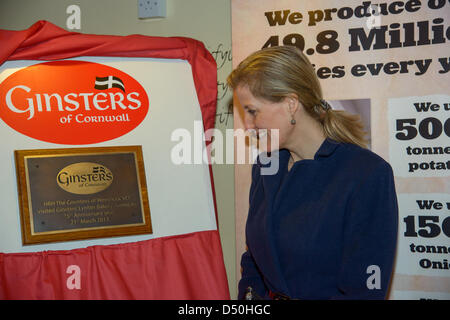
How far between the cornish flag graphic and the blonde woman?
42 centimetres

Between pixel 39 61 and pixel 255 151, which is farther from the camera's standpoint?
pixel 255 151

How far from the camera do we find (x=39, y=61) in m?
1.46

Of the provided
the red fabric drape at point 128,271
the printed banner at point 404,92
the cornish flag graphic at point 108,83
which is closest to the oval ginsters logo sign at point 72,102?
the cornish flag graphic at point 108,83

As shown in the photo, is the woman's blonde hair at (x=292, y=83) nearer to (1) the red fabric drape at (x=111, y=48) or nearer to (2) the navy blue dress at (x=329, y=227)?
(2) the navy blue dress at (x=329, y=227)

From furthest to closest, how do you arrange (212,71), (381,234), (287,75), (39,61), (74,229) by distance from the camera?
1. (212,71)
2. (39,61)
3. (74,229)
4. (287,75)
5. (381,234)

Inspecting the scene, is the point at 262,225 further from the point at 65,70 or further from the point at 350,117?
the point at 65,70

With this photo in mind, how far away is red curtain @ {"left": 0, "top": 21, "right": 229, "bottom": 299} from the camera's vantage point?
4.22 ft

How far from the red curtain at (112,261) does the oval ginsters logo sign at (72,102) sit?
61 mm

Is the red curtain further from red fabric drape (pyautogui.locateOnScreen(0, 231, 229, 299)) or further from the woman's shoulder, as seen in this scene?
the woman's shoulder

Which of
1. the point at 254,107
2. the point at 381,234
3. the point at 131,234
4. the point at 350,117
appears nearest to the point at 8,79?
the point at 131,234

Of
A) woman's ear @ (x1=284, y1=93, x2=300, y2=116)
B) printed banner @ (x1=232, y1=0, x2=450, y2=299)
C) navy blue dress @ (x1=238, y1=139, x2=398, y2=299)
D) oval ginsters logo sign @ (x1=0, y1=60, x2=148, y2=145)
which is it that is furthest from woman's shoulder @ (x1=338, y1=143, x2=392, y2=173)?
oval ginsters logo sign @ (x1=0, y1=60, x2=148, y2=145)

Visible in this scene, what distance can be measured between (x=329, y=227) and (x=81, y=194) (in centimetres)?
74

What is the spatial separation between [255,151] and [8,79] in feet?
2.95

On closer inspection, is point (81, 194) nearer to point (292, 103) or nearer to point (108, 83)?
point (108, 83)
